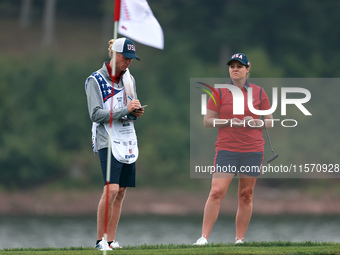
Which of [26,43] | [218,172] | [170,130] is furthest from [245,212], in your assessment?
[26,43]

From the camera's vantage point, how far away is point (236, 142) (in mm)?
9781

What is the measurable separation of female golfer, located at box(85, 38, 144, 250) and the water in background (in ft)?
63.2

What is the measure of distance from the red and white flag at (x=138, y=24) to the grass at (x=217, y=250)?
229 centimetres

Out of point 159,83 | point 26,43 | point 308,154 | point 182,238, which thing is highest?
point 26,43

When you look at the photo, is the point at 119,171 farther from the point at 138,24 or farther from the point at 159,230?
the point at 159,230

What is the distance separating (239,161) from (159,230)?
1092 inches

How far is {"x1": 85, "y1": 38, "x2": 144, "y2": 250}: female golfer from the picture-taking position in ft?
29.3

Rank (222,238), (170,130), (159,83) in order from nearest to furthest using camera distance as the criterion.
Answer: (222,238) < (170,130) < (159,83)

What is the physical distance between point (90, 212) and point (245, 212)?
36.0 metres

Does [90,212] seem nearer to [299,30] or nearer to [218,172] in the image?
[299,30]

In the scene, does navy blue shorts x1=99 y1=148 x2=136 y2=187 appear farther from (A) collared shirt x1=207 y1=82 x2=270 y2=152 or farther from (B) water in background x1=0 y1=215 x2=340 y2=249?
(B) water in background x1=0 y1=215 x2=340 y2=249

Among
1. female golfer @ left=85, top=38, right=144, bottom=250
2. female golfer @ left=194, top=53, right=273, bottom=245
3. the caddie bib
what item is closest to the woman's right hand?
female golfer @ left=85, top=38, right=144, bottom=250

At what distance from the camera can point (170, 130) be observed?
48281 millimetres

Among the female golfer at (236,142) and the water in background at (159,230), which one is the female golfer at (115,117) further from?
the water in background at (159,230)
